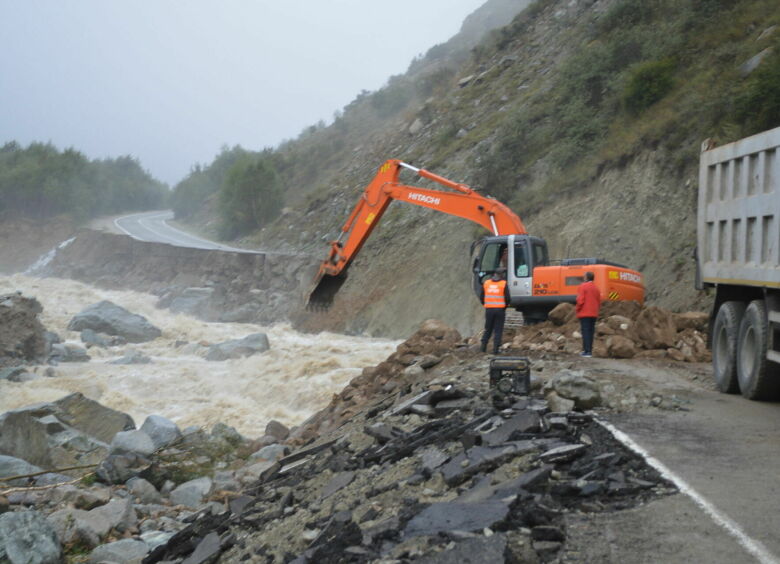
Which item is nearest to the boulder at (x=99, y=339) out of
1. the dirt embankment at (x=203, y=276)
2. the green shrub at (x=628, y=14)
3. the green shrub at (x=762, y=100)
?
the dirt embankment at (x=203, y=276)

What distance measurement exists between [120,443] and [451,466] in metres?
7.59

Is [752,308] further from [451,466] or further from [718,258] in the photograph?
[451,466]

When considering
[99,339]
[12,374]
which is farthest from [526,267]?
[99,339]

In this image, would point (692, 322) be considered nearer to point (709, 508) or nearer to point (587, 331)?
point (587, 331)

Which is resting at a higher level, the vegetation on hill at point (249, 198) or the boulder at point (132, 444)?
the vegetation on hill at point (249, 198)

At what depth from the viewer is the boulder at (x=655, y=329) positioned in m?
12.8

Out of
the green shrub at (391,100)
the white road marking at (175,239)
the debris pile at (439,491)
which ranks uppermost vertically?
the green shrub at (391,100)

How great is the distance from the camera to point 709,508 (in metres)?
5.02

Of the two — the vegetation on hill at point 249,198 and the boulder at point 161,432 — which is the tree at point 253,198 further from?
the boulder at point 161,432

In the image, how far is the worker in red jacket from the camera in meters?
12.1

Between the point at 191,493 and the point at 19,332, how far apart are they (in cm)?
1415

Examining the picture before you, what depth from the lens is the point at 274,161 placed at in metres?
65.6

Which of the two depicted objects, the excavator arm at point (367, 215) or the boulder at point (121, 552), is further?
the excavator arm at point (367, 215)

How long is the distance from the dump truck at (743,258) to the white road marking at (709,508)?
2.46 meters
